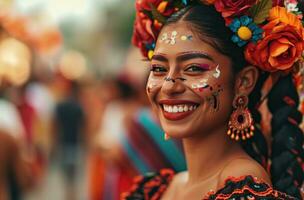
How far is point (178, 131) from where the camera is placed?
3.58 m

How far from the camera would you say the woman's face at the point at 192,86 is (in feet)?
11.5

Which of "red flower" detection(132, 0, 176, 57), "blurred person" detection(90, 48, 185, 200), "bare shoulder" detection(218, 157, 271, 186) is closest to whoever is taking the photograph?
"bare shoulder" detection(218, 157, 271, 186)

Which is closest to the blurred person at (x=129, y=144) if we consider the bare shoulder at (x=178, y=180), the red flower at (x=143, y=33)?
the bare shoulder at (x=178, y=180)

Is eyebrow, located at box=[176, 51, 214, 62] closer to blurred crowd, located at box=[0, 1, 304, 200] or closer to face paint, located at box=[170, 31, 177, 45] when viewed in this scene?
face paint, located at box=[170, 31, 177, 45]

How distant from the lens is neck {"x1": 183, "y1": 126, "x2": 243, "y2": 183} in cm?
361

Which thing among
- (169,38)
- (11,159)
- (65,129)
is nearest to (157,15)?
(169,38)

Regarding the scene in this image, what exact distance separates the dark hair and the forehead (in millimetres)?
21

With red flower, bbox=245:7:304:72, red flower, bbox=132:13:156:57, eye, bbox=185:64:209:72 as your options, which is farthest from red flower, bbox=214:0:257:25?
red flower, bbox=132:13:156:57

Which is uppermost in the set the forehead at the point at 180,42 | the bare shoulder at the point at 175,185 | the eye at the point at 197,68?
the forehead at the point at 180,42

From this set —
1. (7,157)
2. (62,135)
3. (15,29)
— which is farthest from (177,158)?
(62,135)

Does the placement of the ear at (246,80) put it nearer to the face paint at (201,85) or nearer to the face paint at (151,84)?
the face paint at (201,85)

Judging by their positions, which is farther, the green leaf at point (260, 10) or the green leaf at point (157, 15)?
the green leaf at point (157, 15)

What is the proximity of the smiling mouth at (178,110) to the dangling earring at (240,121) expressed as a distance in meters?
0.17

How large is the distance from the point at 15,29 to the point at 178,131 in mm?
5271
